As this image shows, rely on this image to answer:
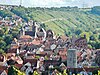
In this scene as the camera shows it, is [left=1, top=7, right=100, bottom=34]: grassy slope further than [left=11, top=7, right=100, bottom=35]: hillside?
Yes

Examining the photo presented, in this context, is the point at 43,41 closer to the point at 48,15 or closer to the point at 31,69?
the point at 31,69

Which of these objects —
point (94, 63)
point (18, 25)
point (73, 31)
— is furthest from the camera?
point (73, 31)

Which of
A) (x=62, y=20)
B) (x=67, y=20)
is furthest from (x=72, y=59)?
(x=67, y=20)

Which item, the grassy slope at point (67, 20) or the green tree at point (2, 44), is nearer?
the green tree at point (2, 44)

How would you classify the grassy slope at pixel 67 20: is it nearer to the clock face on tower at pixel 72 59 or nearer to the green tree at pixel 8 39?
the green tree at pixel 8 39

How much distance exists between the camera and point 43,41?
3875 inches

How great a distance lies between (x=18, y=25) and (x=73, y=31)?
2268cm

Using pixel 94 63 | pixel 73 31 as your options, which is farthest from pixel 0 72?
pixel 73 31

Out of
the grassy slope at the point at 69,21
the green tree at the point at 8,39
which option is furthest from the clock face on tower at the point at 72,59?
the grassy slope at the point at 69,21

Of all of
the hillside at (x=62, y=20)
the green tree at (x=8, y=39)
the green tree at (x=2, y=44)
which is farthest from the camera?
the hillside at (x=62, y=20)

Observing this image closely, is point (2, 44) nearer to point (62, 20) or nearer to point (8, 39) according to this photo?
point (8, 39)

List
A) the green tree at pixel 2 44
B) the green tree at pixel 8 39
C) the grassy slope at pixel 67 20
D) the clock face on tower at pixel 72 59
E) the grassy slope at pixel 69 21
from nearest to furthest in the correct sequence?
the clock face on tower at pixel 72 59, the green tree at pixel 2 44, the green tree at pixel 8 39, the grassy slope at pixel 67 20, the grassy slope at pixel 69 21

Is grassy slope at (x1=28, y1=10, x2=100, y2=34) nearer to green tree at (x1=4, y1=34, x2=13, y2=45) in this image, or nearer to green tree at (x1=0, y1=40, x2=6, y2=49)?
green tree at (x1=4, y1=34, x2=13, y2=45)

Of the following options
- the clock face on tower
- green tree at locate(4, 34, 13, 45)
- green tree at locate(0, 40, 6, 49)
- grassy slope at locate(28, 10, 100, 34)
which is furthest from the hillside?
the clock face on tower
